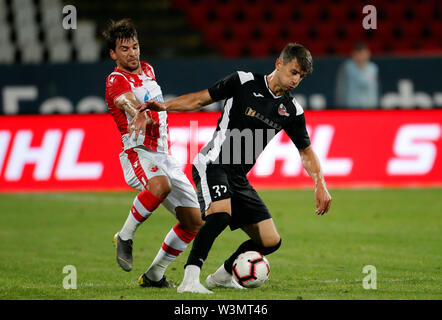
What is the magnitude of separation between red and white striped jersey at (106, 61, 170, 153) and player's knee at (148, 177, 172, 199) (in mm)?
357

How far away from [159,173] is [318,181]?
49.2 inches

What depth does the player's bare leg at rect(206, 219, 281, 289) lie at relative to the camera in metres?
6.21

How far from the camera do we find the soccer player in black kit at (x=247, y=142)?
19.5 ft

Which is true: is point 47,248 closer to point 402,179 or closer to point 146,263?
point 146,263

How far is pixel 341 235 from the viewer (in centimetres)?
927

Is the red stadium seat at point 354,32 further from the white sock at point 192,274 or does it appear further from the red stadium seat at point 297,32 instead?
the white sock at point 192,274

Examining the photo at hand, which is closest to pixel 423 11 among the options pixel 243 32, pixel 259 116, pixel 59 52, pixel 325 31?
pixel 325 31

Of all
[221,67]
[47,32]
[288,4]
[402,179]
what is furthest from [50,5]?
[402,179]

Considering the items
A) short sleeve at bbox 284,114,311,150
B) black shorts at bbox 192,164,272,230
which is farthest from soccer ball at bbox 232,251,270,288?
short sleeve at bbox 284,114,311,150

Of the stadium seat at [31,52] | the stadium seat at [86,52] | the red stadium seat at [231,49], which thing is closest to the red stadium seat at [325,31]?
the red stadium seat at [231,49]

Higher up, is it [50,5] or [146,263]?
[50,5]

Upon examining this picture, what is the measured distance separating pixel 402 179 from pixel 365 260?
567 centimetres

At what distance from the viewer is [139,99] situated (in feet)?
21.5

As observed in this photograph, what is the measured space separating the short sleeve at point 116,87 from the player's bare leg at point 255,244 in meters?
1.44
